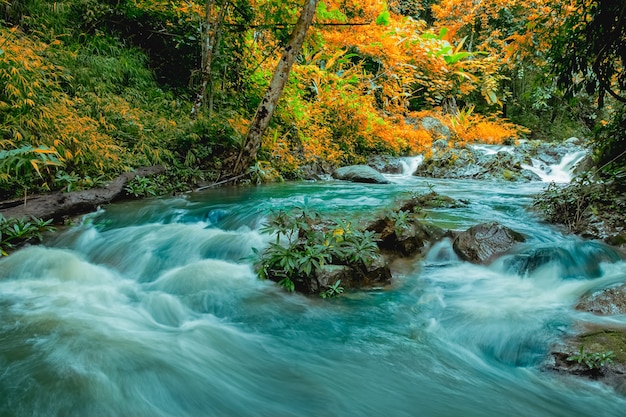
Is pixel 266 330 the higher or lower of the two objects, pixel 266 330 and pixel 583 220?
the lower

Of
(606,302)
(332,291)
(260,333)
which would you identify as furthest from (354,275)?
(606,302)

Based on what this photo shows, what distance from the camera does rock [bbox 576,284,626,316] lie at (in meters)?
3.10

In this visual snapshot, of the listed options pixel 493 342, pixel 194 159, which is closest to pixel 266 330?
pixel 493 342

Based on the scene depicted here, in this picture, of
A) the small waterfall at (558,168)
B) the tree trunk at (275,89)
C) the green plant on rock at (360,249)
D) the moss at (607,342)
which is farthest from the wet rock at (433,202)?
the small waterfall at (558,168)

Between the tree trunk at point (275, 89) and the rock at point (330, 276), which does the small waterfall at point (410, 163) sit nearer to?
the tree trunk at point (275, 89)

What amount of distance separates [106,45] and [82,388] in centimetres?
805

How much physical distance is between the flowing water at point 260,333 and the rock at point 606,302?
10cm

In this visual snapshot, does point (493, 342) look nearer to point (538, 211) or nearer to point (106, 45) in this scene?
point (538, 211)

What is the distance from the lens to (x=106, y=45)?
315 inches

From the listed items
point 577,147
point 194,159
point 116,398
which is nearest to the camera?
point 116,398

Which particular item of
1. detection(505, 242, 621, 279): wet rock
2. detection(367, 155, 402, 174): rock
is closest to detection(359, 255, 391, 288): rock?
detection(505, 242, 621, 279): wet rock

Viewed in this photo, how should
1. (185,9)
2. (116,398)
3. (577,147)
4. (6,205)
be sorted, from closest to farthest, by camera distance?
(116,398) < (6,205) < (185,9) < (577,147)

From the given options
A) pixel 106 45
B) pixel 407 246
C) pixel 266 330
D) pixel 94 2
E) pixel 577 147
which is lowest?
pixel 266 330

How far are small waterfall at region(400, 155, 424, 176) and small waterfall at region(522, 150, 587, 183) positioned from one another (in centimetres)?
327
